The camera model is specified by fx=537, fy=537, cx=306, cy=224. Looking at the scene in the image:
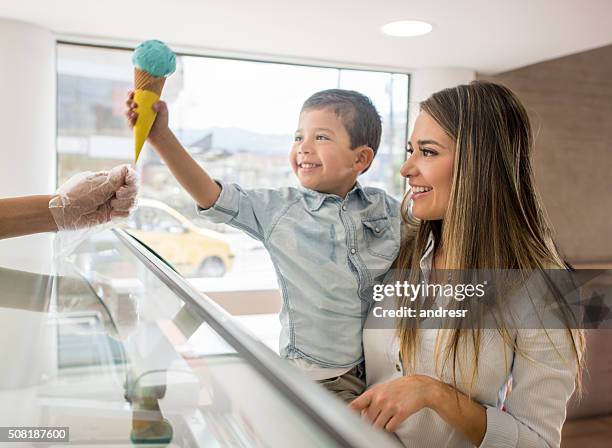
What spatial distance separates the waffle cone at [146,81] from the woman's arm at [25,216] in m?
0.28

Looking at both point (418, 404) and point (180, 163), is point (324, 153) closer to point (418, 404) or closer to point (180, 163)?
point (180, 163)

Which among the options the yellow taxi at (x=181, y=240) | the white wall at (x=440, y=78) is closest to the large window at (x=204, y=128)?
the yellow taxi at (x=181, y=240)

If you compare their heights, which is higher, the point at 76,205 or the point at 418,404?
the point at 76,205

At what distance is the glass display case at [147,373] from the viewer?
38 cm

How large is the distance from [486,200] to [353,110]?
43 cm

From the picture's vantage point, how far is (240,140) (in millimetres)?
4344

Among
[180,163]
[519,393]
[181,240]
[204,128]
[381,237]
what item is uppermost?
[204,128]

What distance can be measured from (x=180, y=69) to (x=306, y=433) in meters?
4.05

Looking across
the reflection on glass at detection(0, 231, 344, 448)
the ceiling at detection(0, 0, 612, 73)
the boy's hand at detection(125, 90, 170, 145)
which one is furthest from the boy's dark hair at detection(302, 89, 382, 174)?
the ceiling at detection(0, 0, 612, 73)

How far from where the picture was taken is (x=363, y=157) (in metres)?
1.36

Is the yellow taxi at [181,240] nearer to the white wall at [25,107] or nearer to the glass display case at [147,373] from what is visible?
the white wall at [25,107]

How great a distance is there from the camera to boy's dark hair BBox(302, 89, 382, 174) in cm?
131

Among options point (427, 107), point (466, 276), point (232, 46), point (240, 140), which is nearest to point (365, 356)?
point (466, 276)

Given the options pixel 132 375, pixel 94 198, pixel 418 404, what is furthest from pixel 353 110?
pixel 132 375
